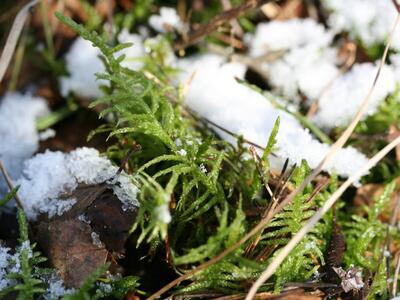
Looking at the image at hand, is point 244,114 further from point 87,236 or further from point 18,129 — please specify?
point 18,129

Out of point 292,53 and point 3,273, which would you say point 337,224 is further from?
point 3,273

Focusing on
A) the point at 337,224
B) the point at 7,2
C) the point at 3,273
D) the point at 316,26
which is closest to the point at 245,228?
the point at 337,224

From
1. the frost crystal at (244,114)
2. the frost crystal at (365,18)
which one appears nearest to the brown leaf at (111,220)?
the frost crystal at (244,114)

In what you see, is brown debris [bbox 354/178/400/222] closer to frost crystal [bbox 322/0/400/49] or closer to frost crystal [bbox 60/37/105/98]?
frost crystal [bbox 322/0/400/49]

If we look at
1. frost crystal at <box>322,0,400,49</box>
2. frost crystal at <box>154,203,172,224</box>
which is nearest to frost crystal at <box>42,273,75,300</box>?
frost crystal at <box>154,203,172,224</box>

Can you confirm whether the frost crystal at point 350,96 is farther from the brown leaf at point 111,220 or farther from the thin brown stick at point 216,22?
the brown leaf at point 111,220
